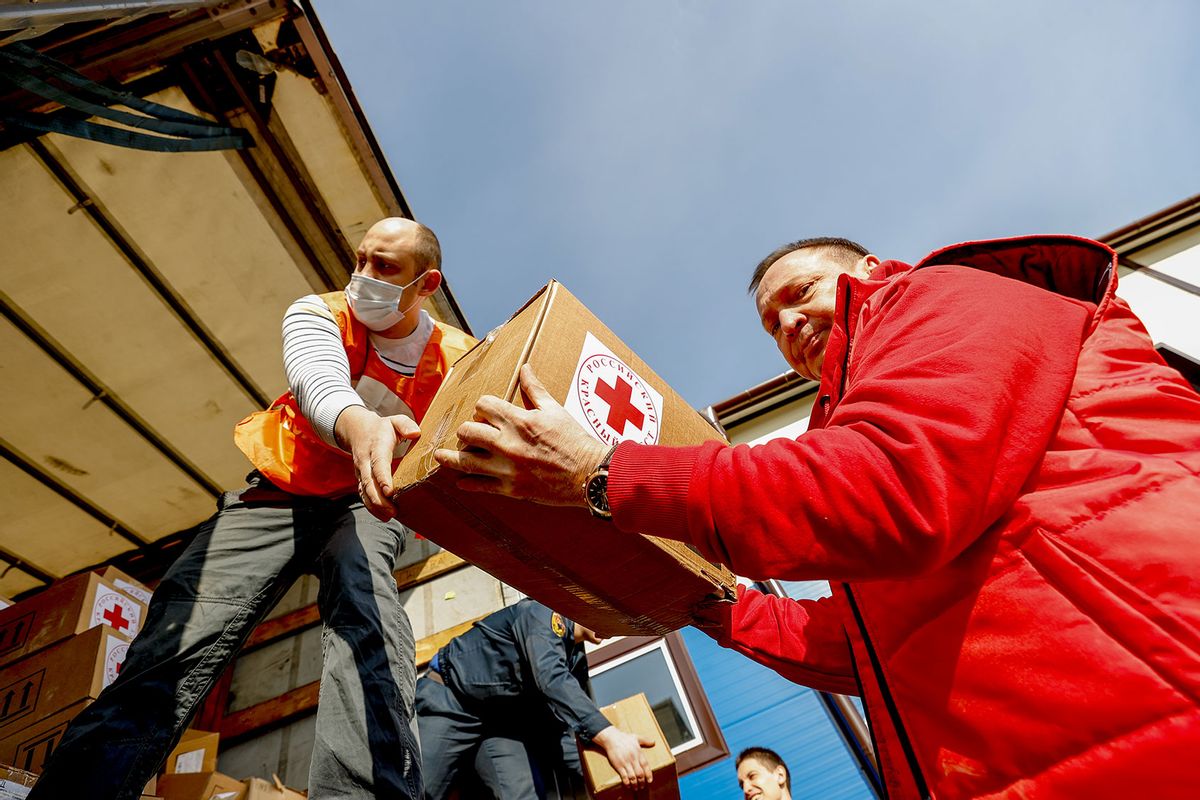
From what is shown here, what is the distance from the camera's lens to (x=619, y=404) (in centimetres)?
151

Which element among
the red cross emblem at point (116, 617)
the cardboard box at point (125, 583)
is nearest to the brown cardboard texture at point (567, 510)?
the red cross emblem at point (116, 617)

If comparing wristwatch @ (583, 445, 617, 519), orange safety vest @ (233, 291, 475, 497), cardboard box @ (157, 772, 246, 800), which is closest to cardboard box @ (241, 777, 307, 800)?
cardboard box @ (157, 772, 246, 800)

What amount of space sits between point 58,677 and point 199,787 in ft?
3.84

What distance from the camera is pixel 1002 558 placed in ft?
3.22

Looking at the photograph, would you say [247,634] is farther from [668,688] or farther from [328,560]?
[668,688]

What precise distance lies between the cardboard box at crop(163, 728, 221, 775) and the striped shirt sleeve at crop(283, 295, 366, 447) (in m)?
2.74

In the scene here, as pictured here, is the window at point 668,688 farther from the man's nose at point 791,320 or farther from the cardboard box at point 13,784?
the cardboard box at point 13,784

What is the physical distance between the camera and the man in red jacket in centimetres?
83

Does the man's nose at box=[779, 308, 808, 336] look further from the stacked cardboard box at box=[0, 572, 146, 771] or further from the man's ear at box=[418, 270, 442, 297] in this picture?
the stacked cardboard box at box=[0, 572, 146, 771]

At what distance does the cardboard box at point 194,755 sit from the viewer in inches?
136

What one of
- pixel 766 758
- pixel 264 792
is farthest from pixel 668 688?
pixel 264 792

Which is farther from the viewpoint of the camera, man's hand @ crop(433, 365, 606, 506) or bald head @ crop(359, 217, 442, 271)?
bald head @ crop(359, 217, 442, 271)

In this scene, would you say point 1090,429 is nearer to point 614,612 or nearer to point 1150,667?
point 1150,667

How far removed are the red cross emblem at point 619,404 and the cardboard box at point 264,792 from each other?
2775 mm
